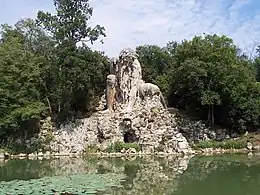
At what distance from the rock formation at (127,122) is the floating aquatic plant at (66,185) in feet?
36.0

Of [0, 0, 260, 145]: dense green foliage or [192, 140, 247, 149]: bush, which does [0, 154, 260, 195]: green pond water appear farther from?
[0, 0, 260, 145]: dense green foliage

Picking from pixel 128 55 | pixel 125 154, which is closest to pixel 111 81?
pixel 128 55

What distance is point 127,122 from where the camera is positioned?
29.0 meters

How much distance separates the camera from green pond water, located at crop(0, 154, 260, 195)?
13.8m

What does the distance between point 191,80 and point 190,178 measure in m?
14.3

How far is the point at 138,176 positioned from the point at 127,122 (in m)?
11.6

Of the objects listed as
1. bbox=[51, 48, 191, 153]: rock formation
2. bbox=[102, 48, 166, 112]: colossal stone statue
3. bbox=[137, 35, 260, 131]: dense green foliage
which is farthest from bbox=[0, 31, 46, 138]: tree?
bbox=[137, 35, 260, 131]: dense green foliage

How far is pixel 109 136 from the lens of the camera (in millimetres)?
28750

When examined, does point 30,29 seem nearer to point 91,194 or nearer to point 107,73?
point 107,73

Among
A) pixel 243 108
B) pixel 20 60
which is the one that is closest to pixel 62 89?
pixel 20 60

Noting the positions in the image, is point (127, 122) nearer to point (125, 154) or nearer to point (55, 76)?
point (125, 154)

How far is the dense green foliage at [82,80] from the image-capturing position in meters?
29.2

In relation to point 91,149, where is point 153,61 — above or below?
above

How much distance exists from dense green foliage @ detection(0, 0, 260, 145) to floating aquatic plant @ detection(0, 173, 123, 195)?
12.5 m
